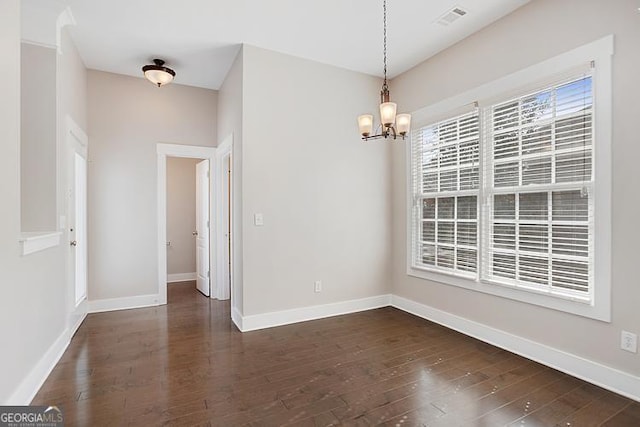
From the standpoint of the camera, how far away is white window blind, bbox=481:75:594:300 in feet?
→ 8.37

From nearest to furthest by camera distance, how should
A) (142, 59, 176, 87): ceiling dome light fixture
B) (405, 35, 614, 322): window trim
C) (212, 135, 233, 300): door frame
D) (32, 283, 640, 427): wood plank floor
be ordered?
(32, 283, 640, 427): wood plank floor → (405, 35, 614, 322): window trim → (142, 59, 176, 87): ceiling dome light fixture → (212, 135, 233, 300): door frame

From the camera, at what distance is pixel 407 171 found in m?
4.27

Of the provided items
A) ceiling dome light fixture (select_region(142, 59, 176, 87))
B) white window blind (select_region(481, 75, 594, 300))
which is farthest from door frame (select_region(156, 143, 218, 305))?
white window blind (select_region(481, 75, 594, 300))

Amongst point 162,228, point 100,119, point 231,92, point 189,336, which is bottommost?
point 189,336

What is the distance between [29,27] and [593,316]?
208 inches

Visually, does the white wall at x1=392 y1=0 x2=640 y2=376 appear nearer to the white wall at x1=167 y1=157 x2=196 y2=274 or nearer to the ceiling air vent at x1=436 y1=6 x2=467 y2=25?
the ceiling air vent at x1=436 y1=6 x2=467 y2=25

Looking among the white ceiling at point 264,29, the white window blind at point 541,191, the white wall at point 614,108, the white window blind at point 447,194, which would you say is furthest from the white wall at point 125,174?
the white window blind at point 541,191

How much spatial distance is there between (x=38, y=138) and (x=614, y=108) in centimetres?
468

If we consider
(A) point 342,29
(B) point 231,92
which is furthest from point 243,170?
(A) point 342,29

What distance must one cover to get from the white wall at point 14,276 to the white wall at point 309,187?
1742mm

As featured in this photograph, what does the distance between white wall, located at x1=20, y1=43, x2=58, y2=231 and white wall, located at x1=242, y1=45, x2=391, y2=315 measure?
1726 millimetres

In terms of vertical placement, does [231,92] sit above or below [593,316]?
above

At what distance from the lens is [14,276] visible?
2072 millimetres

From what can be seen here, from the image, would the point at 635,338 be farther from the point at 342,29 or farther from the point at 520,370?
the point at 342,29
